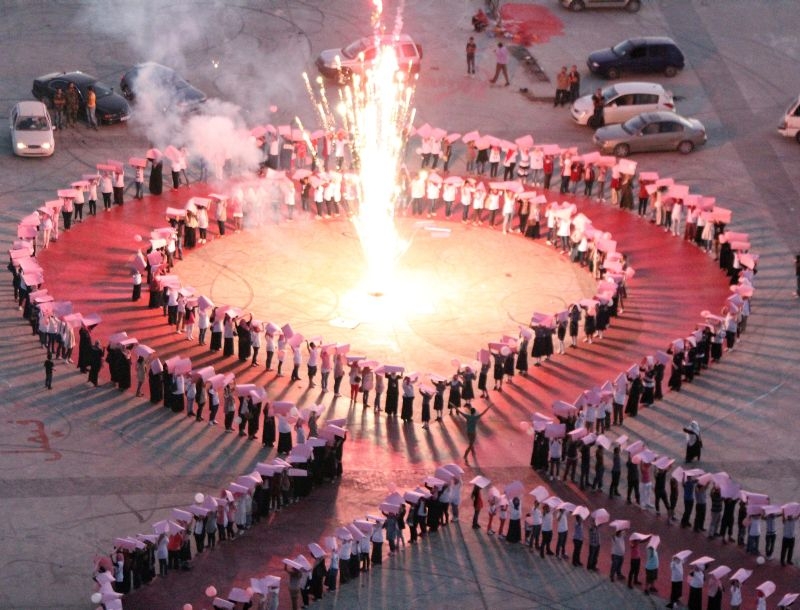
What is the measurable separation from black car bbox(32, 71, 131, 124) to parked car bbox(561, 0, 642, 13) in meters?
16.7

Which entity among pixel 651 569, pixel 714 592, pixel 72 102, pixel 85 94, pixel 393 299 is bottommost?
pixel 714 592

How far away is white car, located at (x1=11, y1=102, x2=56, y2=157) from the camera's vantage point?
51.5 m

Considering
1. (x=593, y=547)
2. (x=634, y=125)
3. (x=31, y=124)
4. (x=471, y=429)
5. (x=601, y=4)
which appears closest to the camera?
(x=593, y=547)

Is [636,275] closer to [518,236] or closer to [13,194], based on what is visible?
[518,236]

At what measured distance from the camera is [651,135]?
52.8 m

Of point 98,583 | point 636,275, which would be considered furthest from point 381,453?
point 636,275

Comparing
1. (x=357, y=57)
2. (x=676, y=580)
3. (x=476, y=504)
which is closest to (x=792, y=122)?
(x=357, y=57)

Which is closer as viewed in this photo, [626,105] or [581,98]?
[626,105]

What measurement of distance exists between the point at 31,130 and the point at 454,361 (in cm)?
1790

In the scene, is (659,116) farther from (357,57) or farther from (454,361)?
(454,361)

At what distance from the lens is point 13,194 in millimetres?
49500

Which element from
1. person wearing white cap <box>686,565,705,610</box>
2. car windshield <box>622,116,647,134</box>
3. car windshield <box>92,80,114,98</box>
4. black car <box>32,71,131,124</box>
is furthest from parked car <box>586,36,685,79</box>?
person wearing white cap <box>686,565,705,610</box>

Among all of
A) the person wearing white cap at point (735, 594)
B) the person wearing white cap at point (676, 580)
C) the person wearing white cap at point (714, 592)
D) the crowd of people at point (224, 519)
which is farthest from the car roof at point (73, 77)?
the person wearing white cap at point (735, 594)

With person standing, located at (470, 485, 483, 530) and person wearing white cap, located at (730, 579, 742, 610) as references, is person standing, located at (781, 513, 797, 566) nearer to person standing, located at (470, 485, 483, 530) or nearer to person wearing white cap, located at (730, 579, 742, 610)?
person wearing white cap, located at (730, 579, 742, 610)
